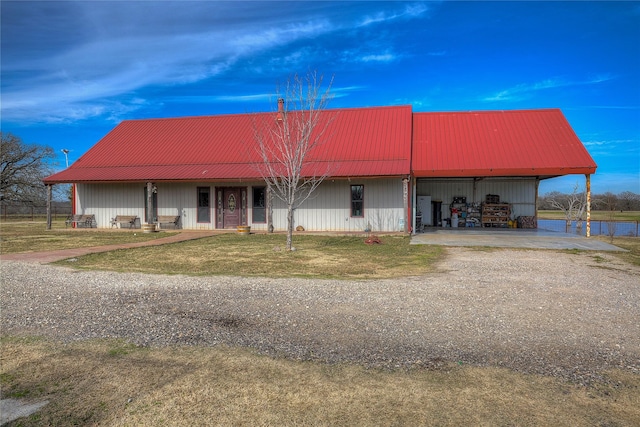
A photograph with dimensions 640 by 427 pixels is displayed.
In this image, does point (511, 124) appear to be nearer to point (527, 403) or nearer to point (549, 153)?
point (549, 153)

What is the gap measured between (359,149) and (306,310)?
53.9 ft

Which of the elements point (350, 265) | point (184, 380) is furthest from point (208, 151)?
point (184, 380)

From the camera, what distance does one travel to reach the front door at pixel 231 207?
22.5m

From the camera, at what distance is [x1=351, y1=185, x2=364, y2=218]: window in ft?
69.0

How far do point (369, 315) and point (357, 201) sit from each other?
15.3 metres

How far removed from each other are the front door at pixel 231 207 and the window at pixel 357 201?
19.1ft

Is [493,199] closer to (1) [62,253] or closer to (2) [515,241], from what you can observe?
(2) [515,241]

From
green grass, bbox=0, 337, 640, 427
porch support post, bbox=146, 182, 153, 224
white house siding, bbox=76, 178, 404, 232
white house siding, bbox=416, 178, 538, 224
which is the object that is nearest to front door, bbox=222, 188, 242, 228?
white house siding, bbox=76, 178, 404, 232

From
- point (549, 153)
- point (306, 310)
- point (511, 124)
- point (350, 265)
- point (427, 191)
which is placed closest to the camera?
point (306, 310)

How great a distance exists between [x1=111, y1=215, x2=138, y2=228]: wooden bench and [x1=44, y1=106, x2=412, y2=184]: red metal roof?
2.26 metres

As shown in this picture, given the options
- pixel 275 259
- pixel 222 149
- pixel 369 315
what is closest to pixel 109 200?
pixel 222 149

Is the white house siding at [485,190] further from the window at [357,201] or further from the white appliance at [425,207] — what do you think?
the window at [357,201]

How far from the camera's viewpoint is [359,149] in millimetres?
21875

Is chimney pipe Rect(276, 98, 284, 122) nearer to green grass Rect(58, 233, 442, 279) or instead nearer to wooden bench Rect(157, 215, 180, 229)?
green grass Rect(58, 233, 442, 279)
